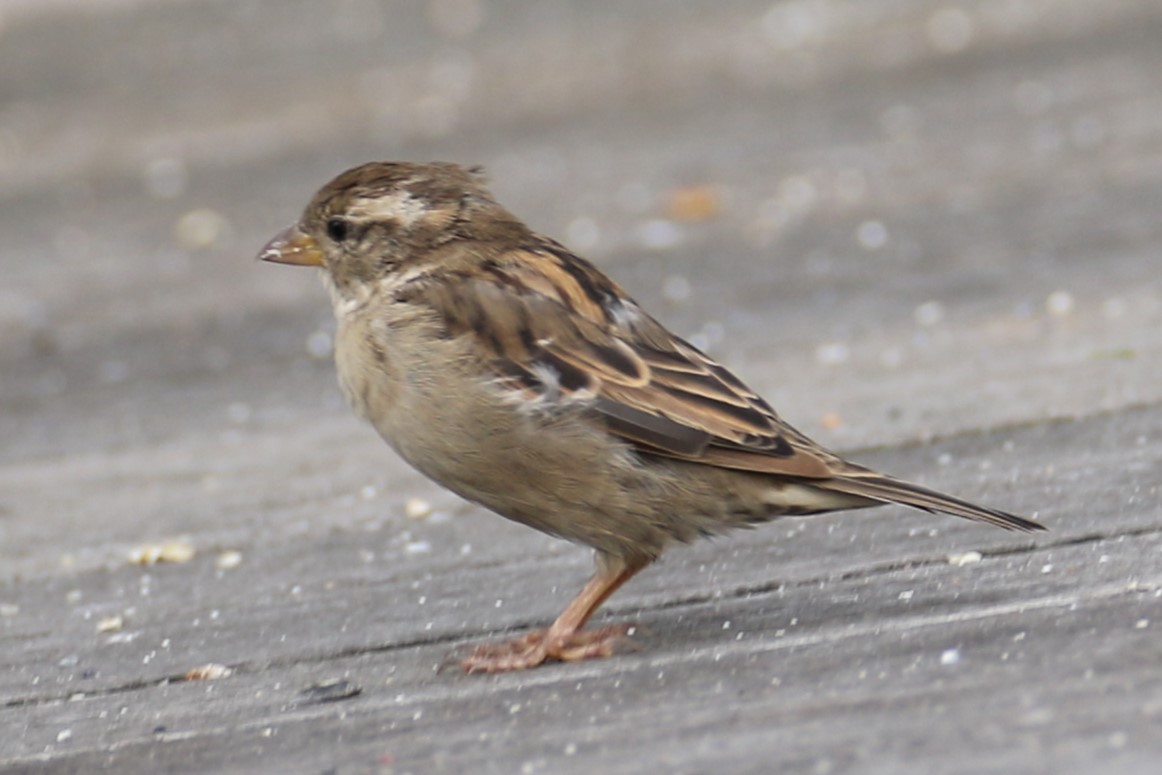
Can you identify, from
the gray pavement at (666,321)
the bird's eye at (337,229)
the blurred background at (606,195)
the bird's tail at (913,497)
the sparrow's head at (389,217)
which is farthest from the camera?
the blurred background at (606,195)

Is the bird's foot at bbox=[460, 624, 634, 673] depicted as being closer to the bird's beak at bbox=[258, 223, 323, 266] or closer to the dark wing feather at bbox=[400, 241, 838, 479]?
the dark wing feather at bbox=[400, 241, 838, 479]

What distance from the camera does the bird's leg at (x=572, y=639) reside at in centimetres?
468

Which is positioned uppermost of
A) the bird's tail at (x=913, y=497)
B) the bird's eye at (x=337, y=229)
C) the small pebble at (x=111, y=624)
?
the bird's eye at (x=337, y=229)

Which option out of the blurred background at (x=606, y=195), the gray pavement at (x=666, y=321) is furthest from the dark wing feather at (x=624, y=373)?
the blurred background at (x=606, y=195)

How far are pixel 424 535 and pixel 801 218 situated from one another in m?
3.80

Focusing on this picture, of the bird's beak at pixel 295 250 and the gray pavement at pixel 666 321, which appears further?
the bird's beak at pixel 295 250

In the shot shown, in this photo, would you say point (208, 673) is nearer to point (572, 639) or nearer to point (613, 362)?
point (572, 639)

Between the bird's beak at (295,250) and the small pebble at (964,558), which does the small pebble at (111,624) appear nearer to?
the bird's beak at (295,250)

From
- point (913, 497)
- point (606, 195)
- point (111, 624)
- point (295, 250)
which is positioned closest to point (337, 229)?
point (295, 250)

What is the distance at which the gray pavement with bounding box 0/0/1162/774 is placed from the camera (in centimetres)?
419

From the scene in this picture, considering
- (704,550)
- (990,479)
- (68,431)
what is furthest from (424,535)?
(68,431)

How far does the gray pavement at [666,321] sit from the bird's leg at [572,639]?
7cm

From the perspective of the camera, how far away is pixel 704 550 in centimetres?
558

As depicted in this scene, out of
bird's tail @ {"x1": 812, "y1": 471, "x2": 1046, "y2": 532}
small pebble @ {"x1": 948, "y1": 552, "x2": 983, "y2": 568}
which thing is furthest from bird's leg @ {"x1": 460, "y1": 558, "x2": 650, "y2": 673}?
small pebble @ {"x1": 948, "y1": 552, "x2": 983, "y2": 568}
